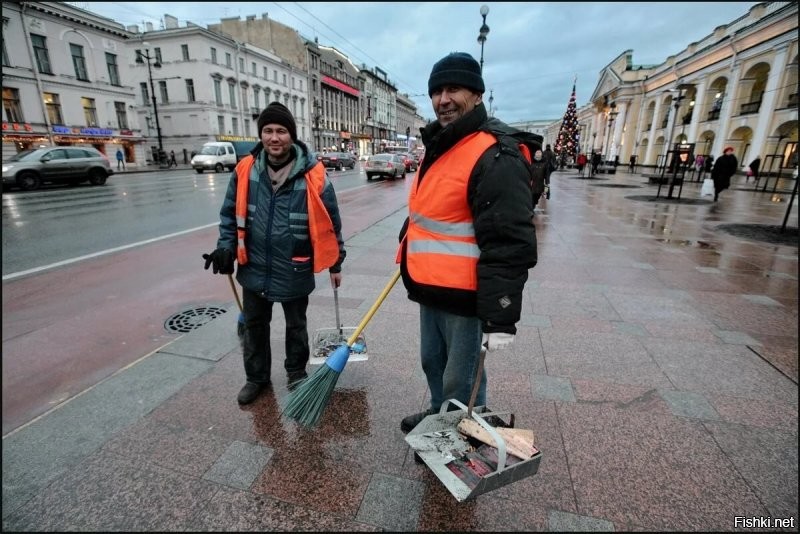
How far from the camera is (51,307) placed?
14.9 ft

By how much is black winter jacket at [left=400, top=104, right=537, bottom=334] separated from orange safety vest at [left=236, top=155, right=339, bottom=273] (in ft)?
3.93

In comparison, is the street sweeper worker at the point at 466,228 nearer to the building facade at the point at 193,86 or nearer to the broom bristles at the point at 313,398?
the broom bristles at the point at 313,398

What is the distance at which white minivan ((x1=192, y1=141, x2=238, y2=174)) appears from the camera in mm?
27127

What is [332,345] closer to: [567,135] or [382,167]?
[382,167]

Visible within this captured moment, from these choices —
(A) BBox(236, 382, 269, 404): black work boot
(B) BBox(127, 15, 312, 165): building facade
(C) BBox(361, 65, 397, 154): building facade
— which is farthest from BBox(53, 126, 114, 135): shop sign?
(C) BBox(361, 65, 397, 154): building facade

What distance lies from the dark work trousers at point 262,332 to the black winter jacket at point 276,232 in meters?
0.11

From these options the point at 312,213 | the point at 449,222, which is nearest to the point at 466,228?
the point at 449,222

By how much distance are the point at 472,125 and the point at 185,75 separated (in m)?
50.4

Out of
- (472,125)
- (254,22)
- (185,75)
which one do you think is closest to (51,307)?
(472,125)

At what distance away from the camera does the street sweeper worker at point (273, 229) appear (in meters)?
2.79

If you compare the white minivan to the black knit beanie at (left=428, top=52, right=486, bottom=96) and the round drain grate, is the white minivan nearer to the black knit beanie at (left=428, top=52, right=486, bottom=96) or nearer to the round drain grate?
the round drain grate

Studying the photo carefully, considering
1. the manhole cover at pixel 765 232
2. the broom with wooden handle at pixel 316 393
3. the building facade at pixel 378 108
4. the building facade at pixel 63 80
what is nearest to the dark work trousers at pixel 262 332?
the broom with wooden handle at pixel 316 393

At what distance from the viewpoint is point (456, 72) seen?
198 cm

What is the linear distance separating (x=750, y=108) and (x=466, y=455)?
112 feet
